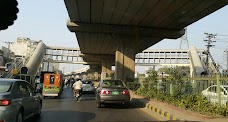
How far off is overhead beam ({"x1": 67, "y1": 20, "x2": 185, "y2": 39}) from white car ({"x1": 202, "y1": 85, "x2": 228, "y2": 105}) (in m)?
22.8

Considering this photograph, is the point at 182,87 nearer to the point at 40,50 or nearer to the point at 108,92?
the point at 108,92

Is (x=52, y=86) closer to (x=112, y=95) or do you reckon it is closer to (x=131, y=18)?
(x=112, y=95)

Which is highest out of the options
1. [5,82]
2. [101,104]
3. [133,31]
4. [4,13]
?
[133,31]

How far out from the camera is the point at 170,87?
20.1 metres

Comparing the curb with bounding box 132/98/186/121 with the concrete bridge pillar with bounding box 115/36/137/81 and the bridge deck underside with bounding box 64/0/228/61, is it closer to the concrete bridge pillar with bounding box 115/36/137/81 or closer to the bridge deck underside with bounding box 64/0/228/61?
the bridge deck underside with bounding box 64/0/228/61

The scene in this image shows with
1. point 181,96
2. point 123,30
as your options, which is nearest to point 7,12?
point 181,96

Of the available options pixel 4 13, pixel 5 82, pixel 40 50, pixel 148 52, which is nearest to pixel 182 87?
pixel 5 82

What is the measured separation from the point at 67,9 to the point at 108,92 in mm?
13847

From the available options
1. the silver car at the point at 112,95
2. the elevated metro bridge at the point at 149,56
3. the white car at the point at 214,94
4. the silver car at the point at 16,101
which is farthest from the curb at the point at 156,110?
the elevated metro bridge at the point at 149,56

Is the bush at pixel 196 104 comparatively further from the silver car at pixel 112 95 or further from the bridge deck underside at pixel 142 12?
the bridge deck underside at pixel 142 12

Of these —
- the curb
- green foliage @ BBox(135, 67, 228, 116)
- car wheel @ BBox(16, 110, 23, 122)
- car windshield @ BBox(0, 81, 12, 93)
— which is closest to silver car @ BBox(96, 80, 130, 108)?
the curb

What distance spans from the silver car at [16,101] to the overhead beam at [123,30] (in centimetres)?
2382

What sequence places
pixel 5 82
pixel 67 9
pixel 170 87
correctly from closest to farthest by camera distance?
1. pixel 5 82
2. pixel 170 87
3. pixel 67 9

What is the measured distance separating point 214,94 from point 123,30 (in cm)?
2397
